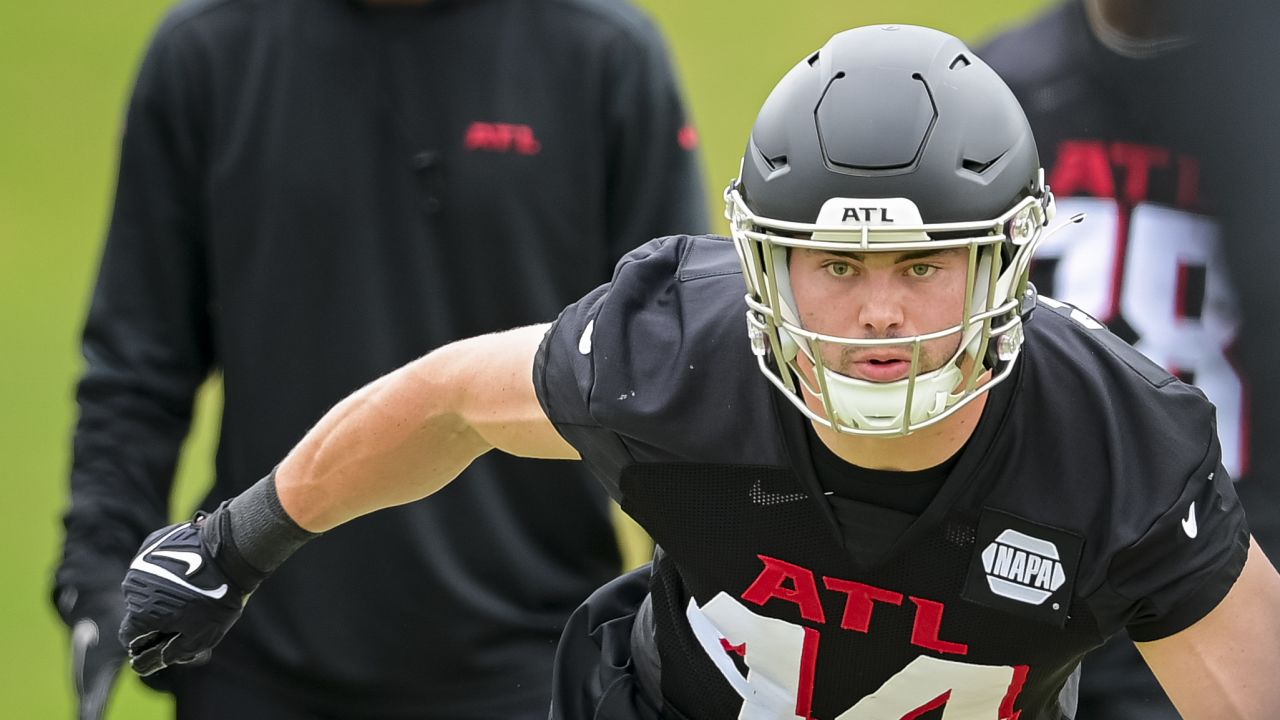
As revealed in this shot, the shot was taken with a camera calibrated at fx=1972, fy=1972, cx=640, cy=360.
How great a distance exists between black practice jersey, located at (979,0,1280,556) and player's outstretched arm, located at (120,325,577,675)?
119 cm

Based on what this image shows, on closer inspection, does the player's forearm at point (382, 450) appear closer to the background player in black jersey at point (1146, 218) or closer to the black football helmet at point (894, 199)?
the black football helmet at point (894, 199)

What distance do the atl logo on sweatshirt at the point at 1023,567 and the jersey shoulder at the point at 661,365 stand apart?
30cm

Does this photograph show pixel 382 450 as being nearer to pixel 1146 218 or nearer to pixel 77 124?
pixel 1146 218

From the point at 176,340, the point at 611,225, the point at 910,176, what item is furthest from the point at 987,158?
the point at 176,340

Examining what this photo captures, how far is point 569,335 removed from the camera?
253cm

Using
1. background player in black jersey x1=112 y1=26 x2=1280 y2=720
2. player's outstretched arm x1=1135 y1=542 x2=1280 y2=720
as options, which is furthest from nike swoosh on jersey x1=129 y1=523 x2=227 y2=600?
player's outstretched arm x1=1135 y1=542 x2=1280 y2=720

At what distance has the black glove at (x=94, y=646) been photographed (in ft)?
10.8

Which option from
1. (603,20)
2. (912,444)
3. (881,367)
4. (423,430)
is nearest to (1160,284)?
(603,20)

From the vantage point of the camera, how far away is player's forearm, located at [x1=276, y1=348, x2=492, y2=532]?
8.60ft

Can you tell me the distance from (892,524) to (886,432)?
188mm

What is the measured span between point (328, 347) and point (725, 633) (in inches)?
42.2

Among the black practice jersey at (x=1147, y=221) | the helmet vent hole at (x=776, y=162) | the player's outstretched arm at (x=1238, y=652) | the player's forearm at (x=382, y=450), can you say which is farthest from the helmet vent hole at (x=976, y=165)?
the black practice jersey at (x=1147, y=221)

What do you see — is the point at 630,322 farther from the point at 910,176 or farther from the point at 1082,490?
the point at 1082,490

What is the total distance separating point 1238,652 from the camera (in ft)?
7.45
